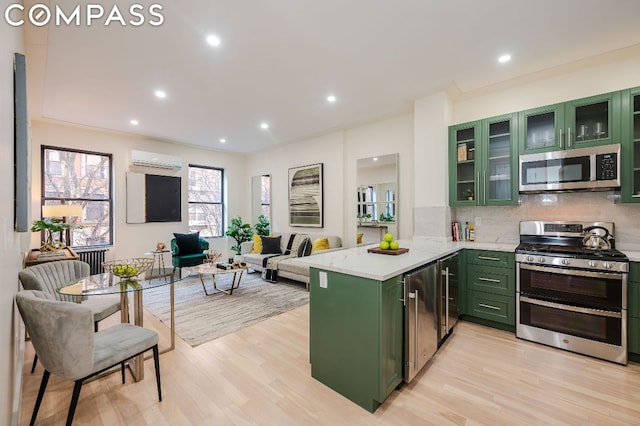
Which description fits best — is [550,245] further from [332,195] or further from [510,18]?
[332,195]

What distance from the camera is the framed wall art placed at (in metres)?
5.82

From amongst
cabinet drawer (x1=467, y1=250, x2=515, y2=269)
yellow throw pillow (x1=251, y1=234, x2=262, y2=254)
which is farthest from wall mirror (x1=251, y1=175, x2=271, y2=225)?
cabinet drawer (x1=467, y1=250, x2=515, y2=269)

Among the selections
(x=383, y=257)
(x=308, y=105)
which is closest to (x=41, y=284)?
(x=383, y=257)

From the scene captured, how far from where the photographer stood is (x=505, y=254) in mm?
3096

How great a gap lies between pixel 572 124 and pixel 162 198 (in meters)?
7.01

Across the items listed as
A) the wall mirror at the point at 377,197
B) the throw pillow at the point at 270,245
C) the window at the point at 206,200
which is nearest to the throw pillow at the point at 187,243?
the window at the point at 206,200

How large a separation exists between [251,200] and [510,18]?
640 centimetres

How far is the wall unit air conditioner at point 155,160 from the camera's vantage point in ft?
18.4

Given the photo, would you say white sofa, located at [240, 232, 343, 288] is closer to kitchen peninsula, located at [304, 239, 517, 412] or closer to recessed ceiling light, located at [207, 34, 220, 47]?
kitchen peninsula, located at [304, 239, 517, 412]

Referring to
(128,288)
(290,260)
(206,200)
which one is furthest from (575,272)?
(206,200)

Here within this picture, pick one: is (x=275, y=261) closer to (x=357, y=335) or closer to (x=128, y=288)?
(x=128, y=288)

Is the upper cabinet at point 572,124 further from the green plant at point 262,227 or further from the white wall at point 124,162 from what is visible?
the white wall at point 124,162

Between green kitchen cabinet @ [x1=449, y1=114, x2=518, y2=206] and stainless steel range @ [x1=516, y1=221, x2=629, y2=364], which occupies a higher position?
green kitchen cabinet @ [x1=449, y1=114, x2=518, y2=206]

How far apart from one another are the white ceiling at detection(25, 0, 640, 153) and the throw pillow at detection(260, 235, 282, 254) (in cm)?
270
